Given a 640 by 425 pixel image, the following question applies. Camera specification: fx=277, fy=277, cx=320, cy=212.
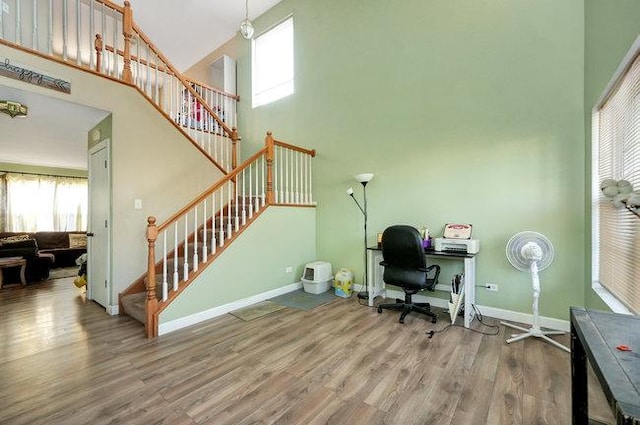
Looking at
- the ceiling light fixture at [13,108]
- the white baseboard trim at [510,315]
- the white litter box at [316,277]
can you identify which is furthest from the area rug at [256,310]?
the ceiling light fixture at [13,108]

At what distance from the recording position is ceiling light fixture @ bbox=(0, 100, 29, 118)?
3121 millimetres

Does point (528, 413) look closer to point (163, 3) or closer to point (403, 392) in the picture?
point (403, 392)

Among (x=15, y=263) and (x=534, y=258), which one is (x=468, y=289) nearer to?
(x=534, y=258)

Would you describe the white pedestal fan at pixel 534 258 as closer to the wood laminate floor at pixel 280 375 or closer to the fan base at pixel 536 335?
the fan base at pixel 536 335

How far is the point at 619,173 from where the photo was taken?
2.09 meters

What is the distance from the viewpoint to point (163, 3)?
518 cm

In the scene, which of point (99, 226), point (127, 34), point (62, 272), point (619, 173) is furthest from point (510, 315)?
point (62, 272)

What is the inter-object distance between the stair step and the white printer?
3.43 metres

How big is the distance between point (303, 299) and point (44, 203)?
8.25 meters

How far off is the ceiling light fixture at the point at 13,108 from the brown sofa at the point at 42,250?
3.35 m

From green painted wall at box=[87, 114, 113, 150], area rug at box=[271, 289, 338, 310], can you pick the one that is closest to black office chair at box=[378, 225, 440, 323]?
area rug at box=[271, 289, 338, 310]

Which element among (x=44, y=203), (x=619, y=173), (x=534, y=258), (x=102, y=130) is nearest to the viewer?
(x=619, y=173)

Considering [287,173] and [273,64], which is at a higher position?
[273,64]

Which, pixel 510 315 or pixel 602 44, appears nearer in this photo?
pixel 602 44
